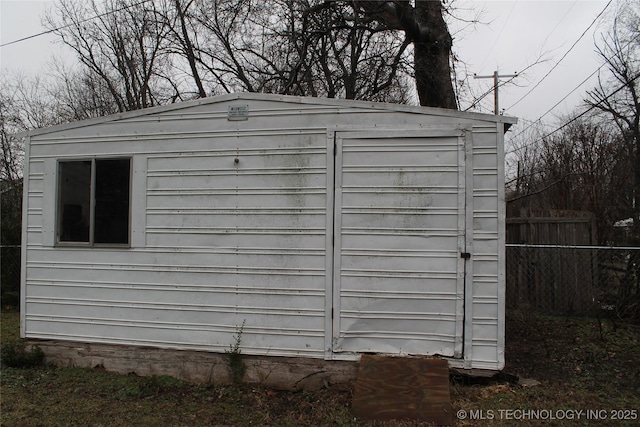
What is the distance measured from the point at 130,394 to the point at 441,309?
3.33 m

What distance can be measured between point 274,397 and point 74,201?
11.1 feet

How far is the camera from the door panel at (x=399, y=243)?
4.26 meters

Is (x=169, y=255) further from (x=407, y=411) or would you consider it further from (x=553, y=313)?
(x=553, y=313)

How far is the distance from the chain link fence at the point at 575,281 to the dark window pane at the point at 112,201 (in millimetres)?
5447

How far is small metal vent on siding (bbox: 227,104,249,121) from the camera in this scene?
477 centimetres

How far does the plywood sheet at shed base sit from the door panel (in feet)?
0.65

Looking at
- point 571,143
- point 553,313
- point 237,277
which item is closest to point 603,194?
point 553,313

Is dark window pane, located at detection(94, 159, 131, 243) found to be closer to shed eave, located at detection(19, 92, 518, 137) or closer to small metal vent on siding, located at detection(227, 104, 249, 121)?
shed eave, located at detection(19, 92, 518, 137)

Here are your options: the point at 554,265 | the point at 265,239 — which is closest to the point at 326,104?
the point at 265,239

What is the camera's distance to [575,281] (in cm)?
680

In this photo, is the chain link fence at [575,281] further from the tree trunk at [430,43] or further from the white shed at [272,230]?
the tree trunk at [430,43]

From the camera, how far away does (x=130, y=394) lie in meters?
4.44

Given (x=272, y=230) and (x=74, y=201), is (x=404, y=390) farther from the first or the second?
(x=74, y=201)

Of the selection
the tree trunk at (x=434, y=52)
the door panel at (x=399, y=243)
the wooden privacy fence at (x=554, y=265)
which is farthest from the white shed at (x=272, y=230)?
the tree trunk at (x=434, y=52)
